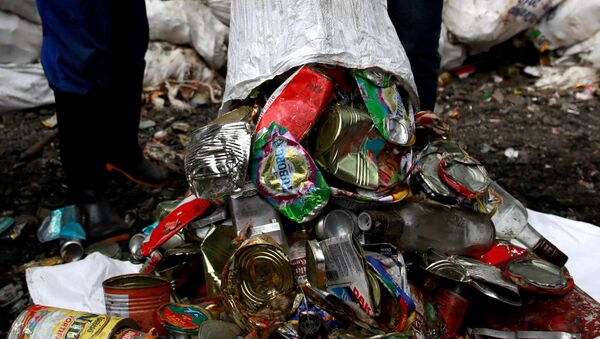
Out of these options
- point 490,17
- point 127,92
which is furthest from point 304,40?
point 490,17

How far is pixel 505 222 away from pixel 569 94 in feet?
7.18

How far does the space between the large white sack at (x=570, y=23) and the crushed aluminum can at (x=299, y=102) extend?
2.92 metres

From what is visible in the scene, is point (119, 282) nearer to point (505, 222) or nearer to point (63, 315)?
point (63, 315)

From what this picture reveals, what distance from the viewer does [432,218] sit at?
1.75 meters

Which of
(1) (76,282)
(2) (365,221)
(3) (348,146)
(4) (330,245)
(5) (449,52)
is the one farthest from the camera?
(5) (449,52)

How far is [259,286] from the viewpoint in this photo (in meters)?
1.51

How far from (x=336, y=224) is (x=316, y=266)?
219 mm

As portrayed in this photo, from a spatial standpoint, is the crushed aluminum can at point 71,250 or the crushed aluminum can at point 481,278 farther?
the crushed aluminum can at point 71,250

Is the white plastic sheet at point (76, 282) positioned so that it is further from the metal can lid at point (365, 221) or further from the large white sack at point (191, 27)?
the large white sack at point (191, 27)

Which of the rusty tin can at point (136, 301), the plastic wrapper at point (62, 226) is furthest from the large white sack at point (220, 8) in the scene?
the rusty tin can at point (136, 301)

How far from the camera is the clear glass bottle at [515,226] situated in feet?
6.27

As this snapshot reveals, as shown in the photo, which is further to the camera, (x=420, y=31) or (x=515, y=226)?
(x=420, y=31)

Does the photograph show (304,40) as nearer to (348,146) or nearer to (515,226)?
(348,146)

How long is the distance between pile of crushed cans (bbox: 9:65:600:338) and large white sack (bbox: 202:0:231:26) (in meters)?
2.19
